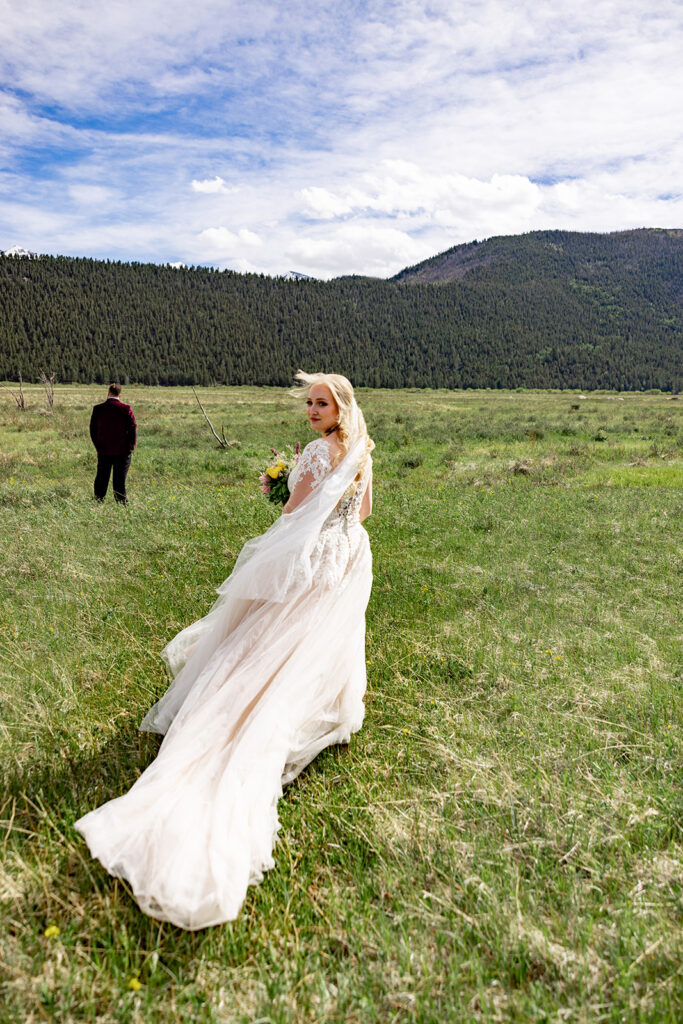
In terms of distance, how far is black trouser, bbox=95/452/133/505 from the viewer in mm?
12148

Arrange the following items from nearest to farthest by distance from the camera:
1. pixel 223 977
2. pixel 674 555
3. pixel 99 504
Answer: pixel 223 977 < pixel 674 555 < pixel 99 504

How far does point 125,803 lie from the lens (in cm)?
273

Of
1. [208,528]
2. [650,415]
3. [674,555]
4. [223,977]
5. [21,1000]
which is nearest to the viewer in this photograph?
[21,1000]

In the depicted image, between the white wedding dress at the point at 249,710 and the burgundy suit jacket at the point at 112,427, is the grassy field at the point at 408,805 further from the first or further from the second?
the burgundy suit jacket at the point at 112,427

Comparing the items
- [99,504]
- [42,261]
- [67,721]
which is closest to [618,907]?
[67,721]

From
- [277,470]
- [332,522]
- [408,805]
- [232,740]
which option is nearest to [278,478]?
[277,470]

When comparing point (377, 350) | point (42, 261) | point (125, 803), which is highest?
point (42, 261)

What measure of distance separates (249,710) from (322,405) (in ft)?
6.30

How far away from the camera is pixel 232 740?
130 inches

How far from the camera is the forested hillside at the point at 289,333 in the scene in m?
118

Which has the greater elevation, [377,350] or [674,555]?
[377,350]

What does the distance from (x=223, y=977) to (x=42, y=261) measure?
166459 mm

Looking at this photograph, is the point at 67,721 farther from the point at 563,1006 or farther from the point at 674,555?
the point at 674,555

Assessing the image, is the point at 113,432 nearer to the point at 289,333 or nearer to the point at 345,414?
the point at 345,414
